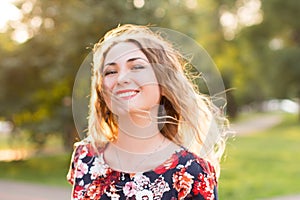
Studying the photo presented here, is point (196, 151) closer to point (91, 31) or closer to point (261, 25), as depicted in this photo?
point (91, 31)

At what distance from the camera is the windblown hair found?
1713 millimetres

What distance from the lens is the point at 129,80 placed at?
163cm

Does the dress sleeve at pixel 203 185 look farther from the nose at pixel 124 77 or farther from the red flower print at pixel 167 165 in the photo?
the nose at pixel 124 77

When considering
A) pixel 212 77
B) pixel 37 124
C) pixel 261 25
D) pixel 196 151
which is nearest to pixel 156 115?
pixel 196 151

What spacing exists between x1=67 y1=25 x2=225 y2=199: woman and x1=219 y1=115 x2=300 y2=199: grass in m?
3.86

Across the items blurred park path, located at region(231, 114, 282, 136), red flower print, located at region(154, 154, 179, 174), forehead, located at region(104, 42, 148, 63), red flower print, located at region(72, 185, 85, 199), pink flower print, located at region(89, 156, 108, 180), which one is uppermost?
A: blurred park path, located at region(231, 114, 282, 136)

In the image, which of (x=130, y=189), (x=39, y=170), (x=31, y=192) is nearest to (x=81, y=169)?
(x=130, y=189)

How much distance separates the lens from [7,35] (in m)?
13.3

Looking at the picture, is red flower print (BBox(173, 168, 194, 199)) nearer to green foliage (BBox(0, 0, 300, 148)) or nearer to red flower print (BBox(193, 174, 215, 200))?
red flower print (BBox(193, 174, 215, 200))

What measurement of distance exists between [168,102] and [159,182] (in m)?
0.26

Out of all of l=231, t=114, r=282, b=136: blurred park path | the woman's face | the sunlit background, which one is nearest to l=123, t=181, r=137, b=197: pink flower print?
the woman's face

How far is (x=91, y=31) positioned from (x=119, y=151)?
32.4 feet

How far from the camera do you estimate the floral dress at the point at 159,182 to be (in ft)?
5.41

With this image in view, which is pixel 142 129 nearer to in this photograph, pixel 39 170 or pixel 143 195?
pixel 143 195
